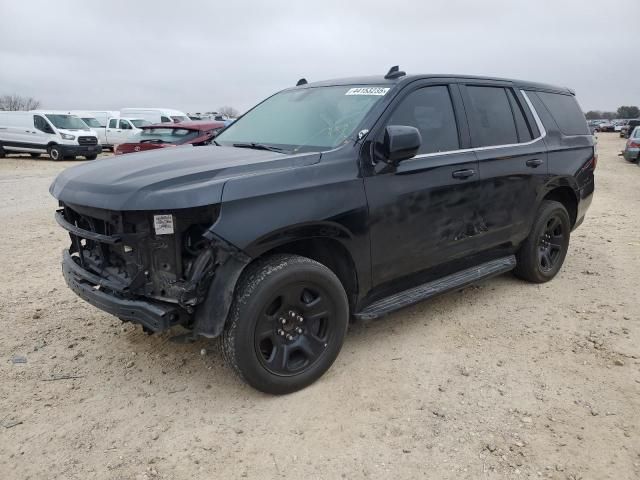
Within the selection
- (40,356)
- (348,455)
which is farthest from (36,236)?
(348,455)

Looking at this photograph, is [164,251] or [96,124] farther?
[96,124]

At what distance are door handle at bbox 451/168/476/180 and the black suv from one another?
0.04 feet

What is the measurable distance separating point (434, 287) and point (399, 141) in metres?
1.26

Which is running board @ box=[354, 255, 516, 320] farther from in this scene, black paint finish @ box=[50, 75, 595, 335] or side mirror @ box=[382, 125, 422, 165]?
side mirror @ box=[382, 125, 422, 165]

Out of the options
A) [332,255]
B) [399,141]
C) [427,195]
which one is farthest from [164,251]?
[427,195]

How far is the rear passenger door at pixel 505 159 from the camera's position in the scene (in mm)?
4145

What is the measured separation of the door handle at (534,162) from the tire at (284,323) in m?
2.39

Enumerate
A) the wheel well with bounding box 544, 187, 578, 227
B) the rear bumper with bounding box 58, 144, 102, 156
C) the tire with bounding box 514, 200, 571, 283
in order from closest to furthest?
1. the tire with bounding box 514, 200, 571, 283
2. the wheel well with bounding box 544, 187, 578, 227
3. the rear bumper with bounding box 58, 144, 102, 156

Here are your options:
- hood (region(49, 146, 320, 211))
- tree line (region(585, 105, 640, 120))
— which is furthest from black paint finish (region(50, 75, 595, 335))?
tree line (region(585, 105, 640, 120))

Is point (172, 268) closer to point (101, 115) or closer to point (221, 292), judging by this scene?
point (221, 292)

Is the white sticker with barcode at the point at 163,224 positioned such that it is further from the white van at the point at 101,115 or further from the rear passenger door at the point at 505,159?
the white van at the point at 101,115

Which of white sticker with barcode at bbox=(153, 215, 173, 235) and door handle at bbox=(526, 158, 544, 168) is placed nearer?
white sticker with barcode at bbox=(153, 215, 173, 235)

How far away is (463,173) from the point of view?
3.89 meters

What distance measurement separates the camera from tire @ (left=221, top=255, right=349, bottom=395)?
2869 mm
